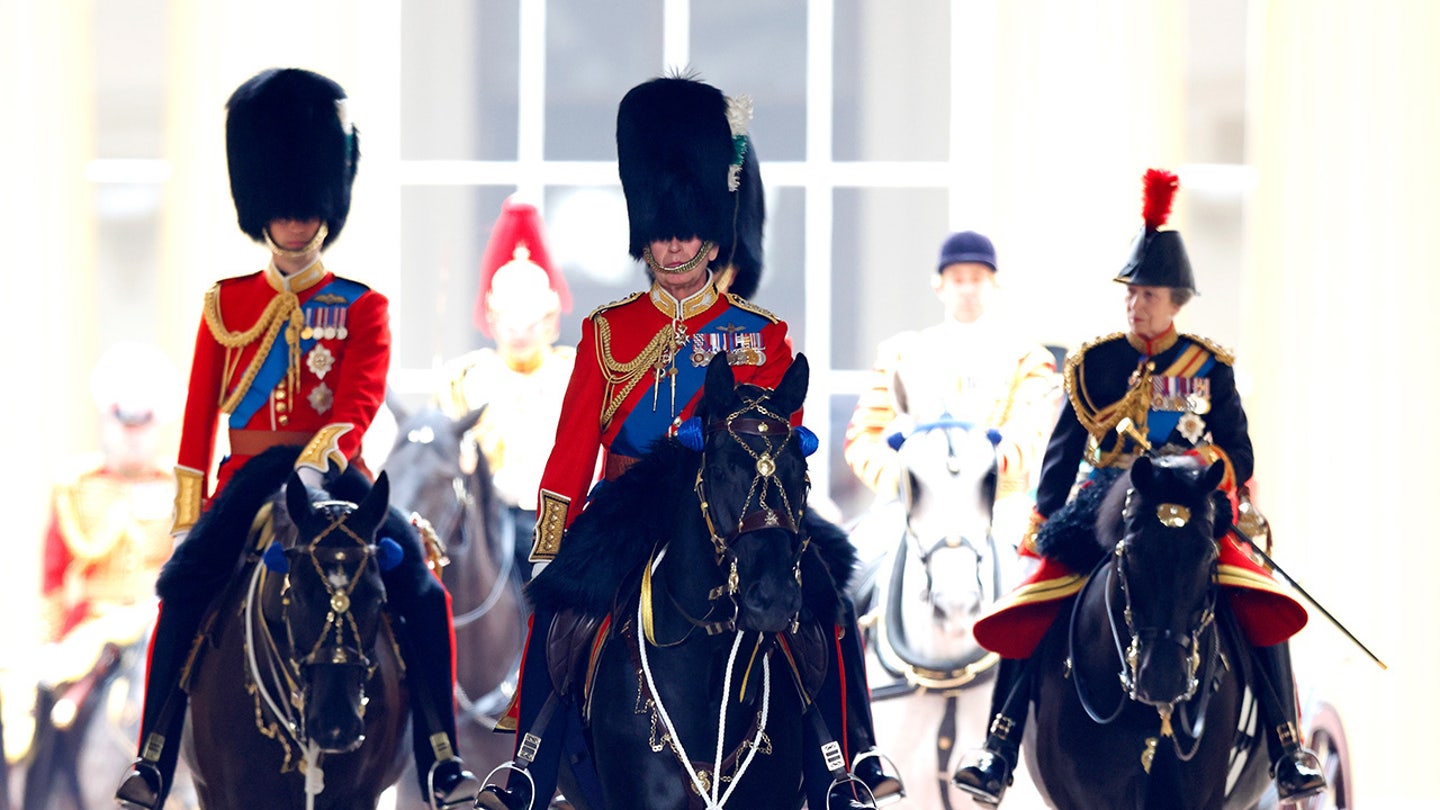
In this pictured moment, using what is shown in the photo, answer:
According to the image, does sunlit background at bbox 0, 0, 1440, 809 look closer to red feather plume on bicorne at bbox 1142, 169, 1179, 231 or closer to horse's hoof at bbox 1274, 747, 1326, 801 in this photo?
red feather plume on bicorne at bbox 1142, 169, 1179, 231

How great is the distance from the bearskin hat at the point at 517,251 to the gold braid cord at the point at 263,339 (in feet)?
8.67

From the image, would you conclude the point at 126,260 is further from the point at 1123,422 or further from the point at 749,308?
the point at 749,308

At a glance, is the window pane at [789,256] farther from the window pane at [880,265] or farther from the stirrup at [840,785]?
the stirrup at [840,785]

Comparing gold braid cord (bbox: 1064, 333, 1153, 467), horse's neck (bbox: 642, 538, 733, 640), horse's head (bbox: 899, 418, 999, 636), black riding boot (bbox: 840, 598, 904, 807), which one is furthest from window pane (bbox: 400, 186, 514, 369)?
horse's neck (bbox: 642, 538, 733, 640)

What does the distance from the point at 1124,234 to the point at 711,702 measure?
5354 millimetres

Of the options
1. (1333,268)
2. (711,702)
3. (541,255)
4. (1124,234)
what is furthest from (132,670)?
(1333,268)

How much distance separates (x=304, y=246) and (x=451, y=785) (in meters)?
1.36

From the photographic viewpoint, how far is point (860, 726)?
14.5ft

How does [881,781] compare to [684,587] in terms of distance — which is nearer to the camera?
[684,587]

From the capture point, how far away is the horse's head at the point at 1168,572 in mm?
4789

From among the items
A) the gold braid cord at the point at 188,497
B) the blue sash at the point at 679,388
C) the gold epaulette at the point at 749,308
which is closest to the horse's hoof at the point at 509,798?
the blue sash at the point at 679,388

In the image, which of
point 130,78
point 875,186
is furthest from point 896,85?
point 130,78

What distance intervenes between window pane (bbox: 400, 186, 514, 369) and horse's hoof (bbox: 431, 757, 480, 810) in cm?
456

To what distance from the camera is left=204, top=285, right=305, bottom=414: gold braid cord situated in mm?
5340
